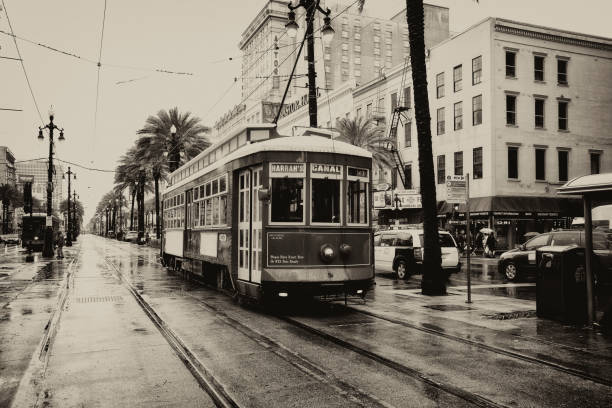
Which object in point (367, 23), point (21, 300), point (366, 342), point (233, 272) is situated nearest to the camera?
point (366, 342)

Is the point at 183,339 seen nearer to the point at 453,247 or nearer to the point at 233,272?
the point at 233,272

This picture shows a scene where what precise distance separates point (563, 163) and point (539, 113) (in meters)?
3.87

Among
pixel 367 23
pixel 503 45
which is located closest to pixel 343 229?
pixel 503 45

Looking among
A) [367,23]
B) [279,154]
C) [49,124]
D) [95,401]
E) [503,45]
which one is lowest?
[95,401]

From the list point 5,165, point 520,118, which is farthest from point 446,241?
point 5,165

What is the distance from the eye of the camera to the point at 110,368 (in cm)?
689

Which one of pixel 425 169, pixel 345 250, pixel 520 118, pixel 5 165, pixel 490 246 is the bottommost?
pixel 490 246

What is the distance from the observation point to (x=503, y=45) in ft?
119

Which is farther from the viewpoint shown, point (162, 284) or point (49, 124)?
point (49, 124)

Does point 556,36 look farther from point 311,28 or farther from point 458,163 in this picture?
point 311,28

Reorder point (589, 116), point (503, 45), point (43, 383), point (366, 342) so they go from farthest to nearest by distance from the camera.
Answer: point (589, 116), point (503, 45), point (366, 342), point (43, 383)

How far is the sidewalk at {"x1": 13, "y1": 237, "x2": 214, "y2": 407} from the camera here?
5.70m

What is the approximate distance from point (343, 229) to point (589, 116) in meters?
34.6

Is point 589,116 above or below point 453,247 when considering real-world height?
above
